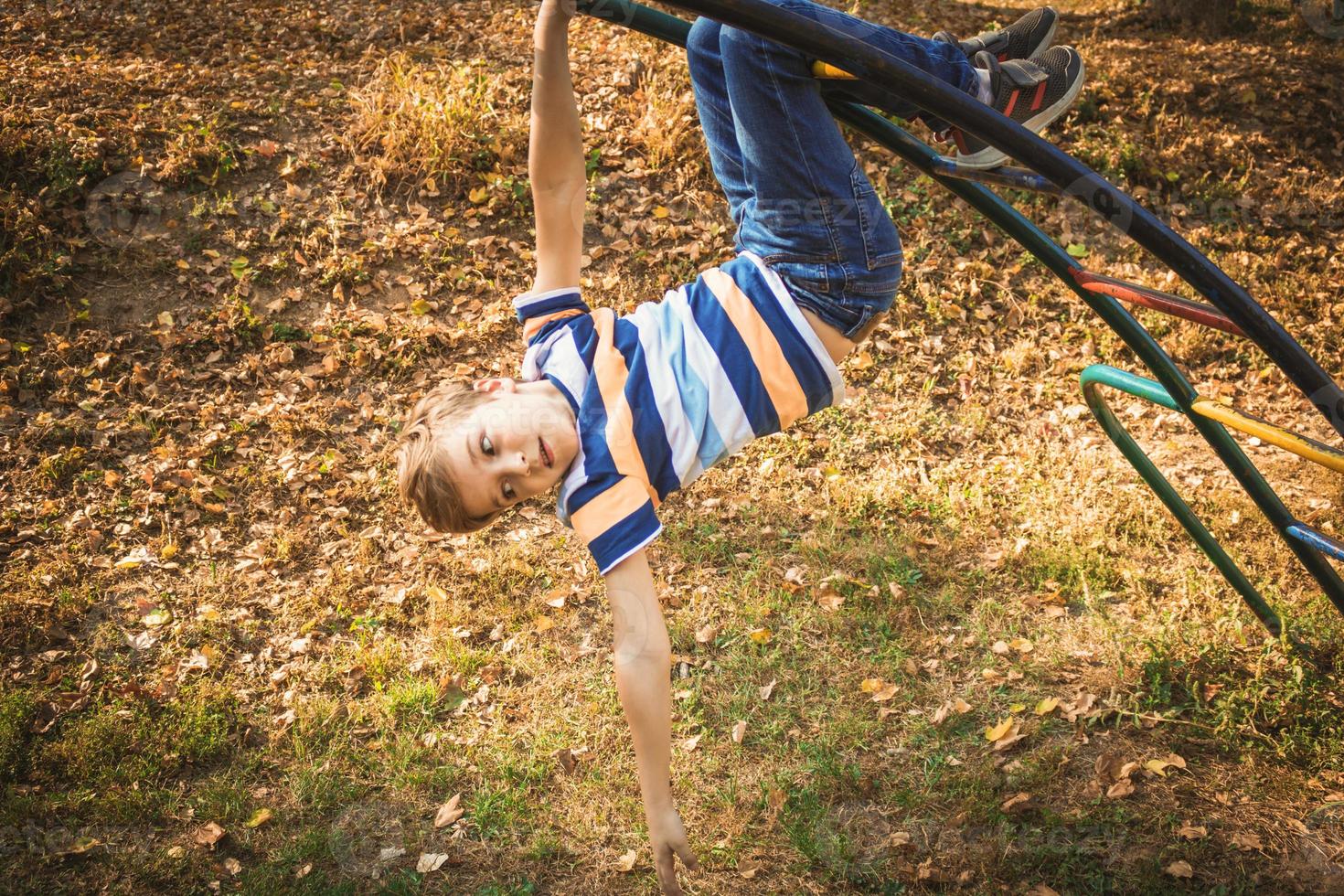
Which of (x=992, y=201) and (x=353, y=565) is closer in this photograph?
(x=992, y=201)

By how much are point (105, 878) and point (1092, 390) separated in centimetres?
428

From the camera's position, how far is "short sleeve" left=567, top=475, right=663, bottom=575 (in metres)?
2.44

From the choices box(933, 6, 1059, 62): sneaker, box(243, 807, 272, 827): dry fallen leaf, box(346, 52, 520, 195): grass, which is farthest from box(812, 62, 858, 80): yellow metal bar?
box(346, 52, 520, 195): grass

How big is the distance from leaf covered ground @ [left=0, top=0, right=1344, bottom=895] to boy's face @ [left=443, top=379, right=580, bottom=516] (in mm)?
1705

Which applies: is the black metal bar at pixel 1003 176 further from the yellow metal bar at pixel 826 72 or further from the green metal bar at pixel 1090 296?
the yellow metal bar at pixel 826 72

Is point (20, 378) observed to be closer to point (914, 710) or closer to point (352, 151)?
point (352, 151)

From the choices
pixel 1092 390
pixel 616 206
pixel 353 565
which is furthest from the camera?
pixel 616 206

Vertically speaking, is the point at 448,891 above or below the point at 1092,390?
below

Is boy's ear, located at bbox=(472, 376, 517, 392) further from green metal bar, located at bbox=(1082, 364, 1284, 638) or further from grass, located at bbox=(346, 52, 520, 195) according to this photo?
grass, located at bbox=(346, 52, 520, 195)

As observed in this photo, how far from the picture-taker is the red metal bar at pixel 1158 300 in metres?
2.55

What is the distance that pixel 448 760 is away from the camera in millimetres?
3916

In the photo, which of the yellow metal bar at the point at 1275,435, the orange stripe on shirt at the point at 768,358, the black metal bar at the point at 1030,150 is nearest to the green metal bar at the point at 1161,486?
the yellow metal bar at the point at 1275,435

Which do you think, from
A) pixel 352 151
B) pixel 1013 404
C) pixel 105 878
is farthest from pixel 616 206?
pixel 105 878

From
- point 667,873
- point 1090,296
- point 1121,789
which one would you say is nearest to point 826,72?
point 1090,296
